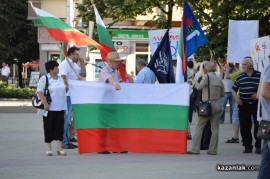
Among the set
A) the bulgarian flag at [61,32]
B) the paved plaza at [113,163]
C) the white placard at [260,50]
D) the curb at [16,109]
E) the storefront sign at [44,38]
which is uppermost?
the storefront sign at [44,38]

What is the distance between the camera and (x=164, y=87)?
14.4 meters

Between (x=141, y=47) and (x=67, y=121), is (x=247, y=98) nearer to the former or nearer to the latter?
(x=67, y=121)

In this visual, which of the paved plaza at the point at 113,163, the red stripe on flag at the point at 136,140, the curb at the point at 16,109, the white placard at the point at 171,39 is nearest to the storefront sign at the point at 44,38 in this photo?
the curb at the point at 16,109

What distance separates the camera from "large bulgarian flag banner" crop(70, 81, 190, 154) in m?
14.3

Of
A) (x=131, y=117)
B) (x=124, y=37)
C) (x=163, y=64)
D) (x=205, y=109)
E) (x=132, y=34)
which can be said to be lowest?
(x=131, y=117)

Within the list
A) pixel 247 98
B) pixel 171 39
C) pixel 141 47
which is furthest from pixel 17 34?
pixel 247 98

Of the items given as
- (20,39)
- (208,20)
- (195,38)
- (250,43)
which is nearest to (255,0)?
(208,20)

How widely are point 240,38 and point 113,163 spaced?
21.3ft

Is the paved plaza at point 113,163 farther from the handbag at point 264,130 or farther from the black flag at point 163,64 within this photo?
the handbag at point 264,130

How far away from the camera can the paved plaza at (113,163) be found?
11548mm

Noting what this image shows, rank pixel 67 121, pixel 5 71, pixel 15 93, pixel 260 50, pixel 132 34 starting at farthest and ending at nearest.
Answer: pixel 132 34, pixel 5 71, pixel 15 93, pixel 260 50, pixel 67 121

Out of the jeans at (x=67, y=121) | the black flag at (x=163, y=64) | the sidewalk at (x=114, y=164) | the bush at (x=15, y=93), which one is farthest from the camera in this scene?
the bush at (x=15, y=93)

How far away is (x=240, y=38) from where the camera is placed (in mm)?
18359

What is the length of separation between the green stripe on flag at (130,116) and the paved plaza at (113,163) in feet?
1.78
